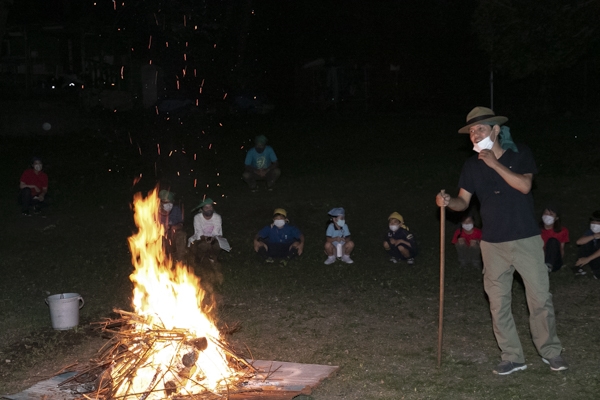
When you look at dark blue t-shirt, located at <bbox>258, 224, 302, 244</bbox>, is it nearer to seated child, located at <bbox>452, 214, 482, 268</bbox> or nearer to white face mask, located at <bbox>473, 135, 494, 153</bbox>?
seated child, located at <bbox>452, 214, 482, 268</bbox>

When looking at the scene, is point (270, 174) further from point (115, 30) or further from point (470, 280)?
point (115, 30)

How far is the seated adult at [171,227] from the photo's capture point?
11.3m

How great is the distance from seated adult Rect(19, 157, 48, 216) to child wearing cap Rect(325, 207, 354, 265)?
6.35 metres

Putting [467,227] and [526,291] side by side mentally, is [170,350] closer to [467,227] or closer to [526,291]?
[526,291]

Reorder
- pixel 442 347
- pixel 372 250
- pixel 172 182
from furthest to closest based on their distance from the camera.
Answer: pixel 172 182 → pixel 372 250 → pixel 442 347

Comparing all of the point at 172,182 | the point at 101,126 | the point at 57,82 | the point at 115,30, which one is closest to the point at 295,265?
the point at 172,182

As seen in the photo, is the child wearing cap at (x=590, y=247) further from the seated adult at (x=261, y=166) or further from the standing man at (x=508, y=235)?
the seated adult at (x=261, y=166)

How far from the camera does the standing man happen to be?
617cm

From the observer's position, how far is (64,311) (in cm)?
821

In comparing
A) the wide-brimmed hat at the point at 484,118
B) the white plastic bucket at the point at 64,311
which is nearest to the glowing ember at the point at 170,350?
the white plastic bucket at the point at 64,311

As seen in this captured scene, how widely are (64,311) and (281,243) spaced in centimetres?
390

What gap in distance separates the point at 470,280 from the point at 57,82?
91.9ft

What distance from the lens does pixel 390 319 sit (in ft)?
27.5

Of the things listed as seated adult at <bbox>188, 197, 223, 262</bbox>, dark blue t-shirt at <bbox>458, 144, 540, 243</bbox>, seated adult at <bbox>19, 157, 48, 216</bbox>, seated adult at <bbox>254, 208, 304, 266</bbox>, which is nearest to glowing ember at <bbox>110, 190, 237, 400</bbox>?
dark blue t-shirt at <bbox>458, 144, 540, 243</bbox>
